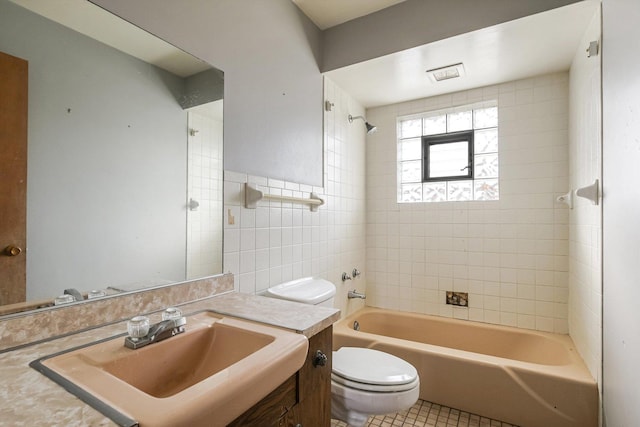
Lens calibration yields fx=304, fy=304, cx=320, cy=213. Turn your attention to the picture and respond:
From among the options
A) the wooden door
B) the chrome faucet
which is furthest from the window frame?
the wooden door

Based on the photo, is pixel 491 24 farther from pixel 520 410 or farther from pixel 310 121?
pixel 520 410

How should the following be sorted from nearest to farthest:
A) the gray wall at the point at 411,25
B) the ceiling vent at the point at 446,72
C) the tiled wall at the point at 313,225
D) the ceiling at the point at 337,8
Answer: the tiled wall at the point at 313,225, the gray wall at the point at 411,25, the ceiling at the point at 337,8, the ceiling vent at the point at 446,72

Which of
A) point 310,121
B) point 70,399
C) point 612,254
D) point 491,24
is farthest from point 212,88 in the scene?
point 612,254

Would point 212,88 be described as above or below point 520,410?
above

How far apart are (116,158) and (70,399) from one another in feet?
2.49

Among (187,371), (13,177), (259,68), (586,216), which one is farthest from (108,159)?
(586,216)

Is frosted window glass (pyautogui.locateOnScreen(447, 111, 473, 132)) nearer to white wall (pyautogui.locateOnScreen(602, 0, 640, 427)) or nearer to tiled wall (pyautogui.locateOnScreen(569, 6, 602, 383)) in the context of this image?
tiled wall (pyautogui.locateOnScreen(569, 6, 602, 383))

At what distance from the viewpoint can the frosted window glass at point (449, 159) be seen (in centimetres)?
256

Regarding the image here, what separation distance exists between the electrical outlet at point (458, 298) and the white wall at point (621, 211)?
1.08 metres

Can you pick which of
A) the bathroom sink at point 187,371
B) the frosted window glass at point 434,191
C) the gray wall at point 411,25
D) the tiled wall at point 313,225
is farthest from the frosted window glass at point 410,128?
the bathroom sink at point 187,371

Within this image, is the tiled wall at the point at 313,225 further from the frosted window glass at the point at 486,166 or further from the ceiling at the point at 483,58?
the frosted window glass at the point at 486,166

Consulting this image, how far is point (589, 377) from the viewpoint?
5.14ft

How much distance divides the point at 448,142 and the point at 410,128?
0.36m

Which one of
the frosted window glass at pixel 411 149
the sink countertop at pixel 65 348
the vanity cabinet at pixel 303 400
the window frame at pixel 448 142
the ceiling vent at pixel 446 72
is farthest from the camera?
the frosted window glass at pixel 411 149
